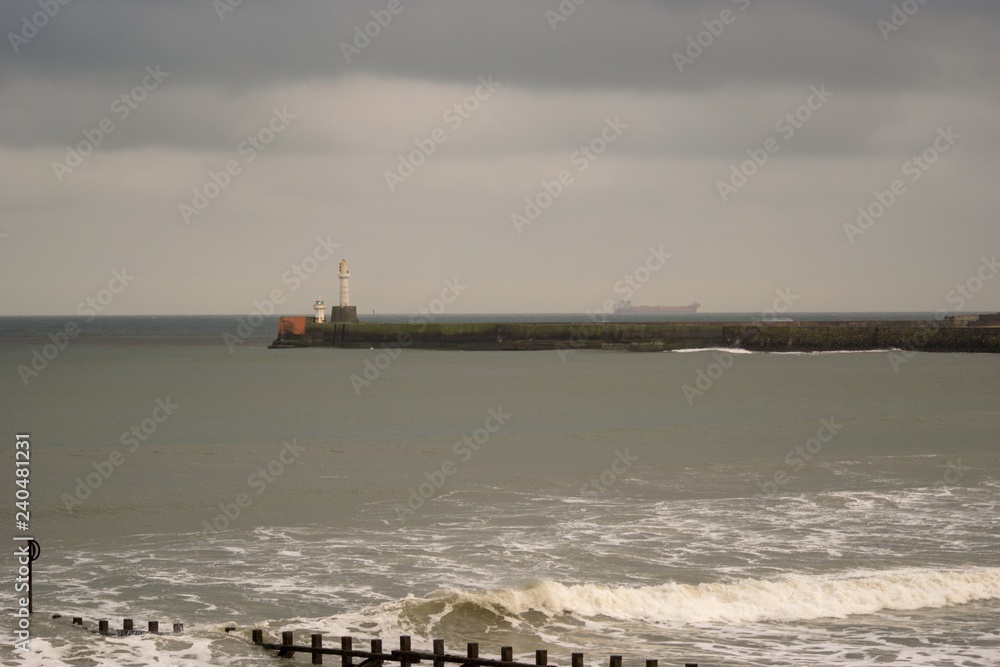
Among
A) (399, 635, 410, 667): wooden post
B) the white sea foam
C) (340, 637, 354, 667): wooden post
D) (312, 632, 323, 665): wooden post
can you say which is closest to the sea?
the white sea foam

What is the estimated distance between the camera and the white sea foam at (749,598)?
11.8 m

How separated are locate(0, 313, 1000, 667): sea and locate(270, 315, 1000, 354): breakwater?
34.8 metres

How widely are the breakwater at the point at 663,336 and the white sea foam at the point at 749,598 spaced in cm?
6037

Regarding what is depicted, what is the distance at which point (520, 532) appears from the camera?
633 inches

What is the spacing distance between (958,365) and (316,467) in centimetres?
4546

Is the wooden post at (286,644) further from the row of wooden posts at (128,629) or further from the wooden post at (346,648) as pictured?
the row of wooden posts at (128,629)

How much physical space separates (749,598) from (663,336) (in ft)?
216

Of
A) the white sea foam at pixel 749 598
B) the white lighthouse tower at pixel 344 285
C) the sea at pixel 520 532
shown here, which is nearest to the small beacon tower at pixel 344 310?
the white lighthouse tower at pixel 344 285

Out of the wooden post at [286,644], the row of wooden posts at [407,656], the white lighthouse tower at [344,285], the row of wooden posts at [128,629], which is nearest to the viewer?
the row of wooden posts at [407,656]

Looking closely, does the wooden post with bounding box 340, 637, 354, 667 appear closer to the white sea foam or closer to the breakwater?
the white sea foam

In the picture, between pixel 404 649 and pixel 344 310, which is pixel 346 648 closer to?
pixel 404 649

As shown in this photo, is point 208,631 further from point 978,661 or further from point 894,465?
point 894,465

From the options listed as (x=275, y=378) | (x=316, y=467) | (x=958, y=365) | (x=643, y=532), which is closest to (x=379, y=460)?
(x=316, y=467)

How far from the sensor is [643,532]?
15.8m
